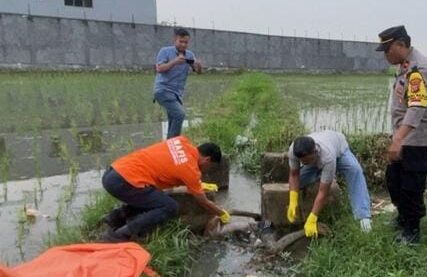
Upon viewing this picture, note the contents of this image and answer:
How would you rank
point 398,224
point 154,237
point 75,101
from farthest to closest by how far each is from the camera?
point 75,101
point 398,224
point 154,237

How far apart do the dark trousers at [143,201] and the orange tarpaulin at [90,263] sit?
553mm

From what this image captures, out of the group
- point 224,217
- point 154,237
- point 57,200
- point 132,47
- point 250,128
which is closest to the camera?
point 154,237

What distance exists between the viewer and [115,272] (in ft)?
10.6

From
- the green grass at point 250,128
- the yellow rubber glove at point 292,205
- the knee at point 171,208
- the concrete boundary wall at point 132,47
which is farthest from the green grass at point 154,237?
the concrete boundary wall at point 132,47

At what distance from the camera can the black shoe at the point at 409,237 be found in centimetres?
389

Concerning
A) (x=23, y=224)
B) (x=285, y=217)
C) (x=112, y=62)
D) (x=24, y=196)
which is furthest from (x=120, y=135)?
(x=112, y=62)

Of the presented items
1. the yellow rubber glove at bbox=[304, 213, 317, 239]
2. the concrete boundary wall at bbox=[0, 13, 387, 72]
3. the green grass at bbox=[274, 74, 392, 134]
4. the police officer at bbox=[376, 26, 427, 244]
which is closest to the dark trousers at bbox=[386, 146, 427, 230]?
the police officer at bbox=[376, 26, 427, 244]

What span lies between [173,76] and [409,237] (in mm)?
3568

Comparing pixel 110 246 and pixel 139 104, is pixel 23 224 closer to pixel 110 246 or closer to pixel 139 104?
pixel 110 246

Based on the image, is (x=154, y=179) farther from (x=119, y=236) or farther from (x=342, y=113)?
(x=342, y=113)

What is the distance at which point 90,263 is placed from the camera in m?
3.25

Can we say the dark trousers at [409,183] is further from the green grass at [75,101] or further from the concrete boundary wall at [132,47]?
the concrete boundary wall at [132,47]

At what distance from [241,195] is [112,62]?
1977cm

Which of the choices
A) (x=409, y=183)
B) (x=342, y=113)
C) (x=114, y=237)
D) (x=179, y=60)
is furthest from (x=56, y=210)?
(x=342, y=113)
